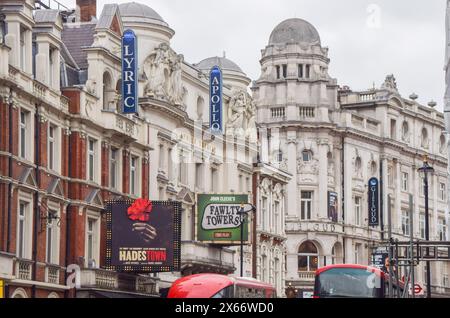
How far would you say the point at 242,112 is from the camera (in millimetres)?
79938

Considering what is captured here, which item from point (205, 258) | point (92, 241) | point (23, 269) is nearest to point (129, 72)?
point (92, 241)

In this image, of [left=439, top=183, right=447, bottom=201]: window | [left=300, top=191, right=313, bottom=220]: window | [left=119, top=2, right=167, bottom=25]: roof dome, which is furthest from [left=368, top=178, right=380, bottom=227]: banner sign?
[left=119, top=2, right=167, bottom=25]: roof dome

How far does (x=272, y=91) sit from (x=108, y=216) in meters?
51.0

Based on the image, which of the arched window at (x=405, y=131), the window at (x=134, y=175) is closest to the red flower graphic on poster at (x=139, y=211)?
the window at (x=134, y=175)

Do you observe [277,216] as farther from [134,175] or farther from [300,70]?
[134,175]

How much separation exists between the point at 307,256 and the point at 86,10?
43.9m

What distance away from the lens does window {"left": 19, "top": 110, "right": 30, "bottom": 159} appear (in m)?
50.7

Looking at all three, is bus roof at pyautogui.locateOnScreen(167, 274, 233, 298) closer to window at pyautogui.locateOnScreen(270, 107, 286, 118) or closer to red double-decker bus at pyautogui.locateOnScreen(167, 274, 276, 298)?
red double-decker bus at pyautogui.locateOnScreen(167, 274, 276, 298)

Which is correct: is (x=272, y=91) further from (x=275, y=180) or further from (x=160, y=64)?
(x=160, y=64)

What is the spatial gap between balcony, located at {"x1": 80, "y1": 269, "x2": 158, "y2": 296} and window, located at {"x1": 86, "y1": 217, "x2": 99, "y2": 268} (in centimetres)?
74

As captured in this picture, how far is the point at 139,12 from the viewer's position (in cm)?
6700

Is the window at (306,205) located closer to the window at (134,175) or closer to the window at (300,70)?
the window at (300,70)

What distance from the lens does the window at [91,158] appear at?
5759cm
